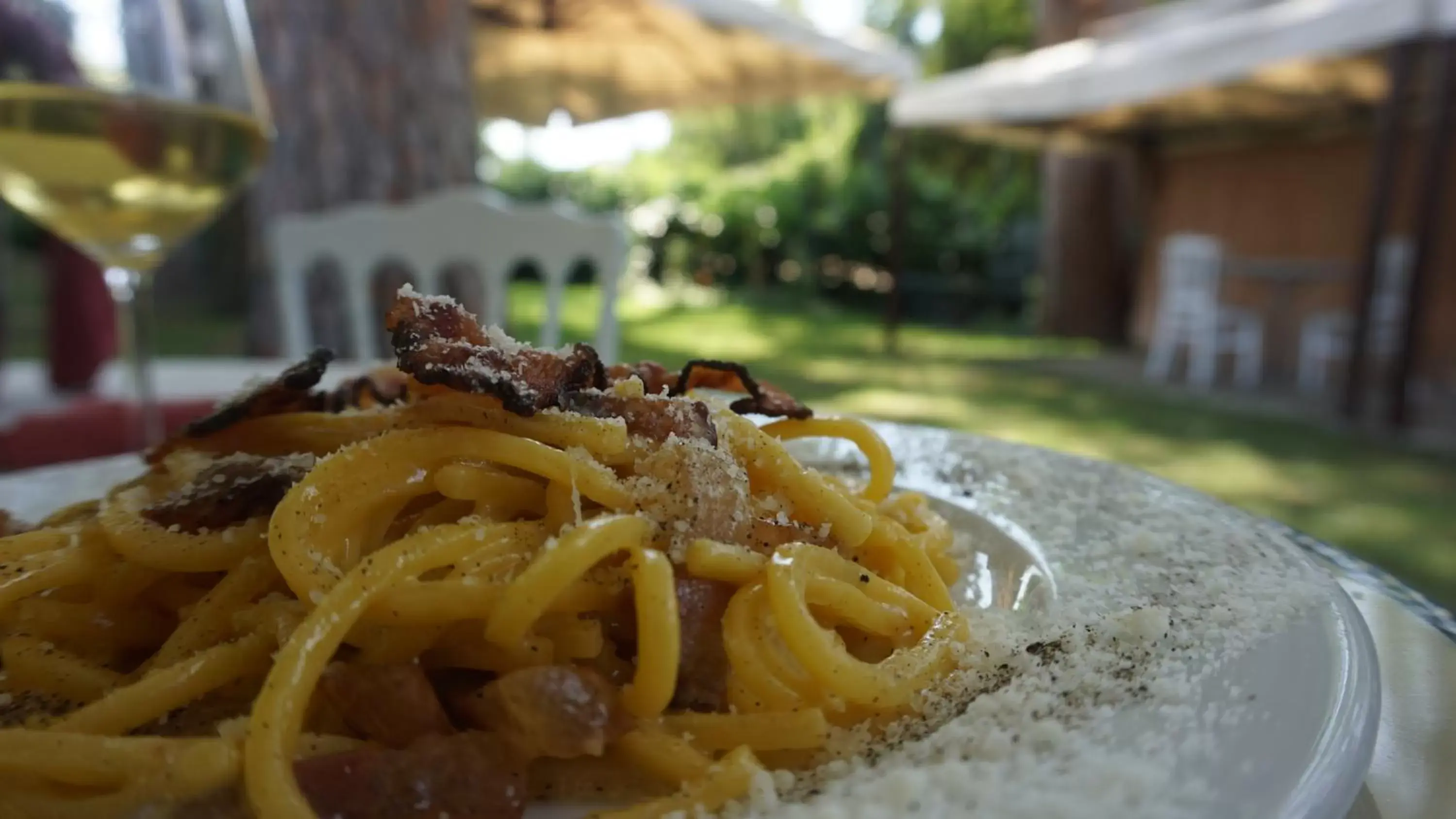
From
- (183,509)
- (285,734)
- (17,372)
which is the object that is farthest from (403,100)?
(285,734)

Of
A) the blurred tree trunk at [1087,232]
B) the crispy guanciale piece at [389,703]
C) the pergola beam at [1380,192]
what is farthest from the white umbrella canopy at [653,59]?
the crispy guanciale piece at [389,703]

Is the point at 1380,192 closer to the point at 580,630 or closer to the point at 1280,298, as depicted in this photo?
Answer: the point at 1280,298

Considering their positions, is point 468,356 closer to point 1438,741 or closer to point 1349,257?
point 1438,741

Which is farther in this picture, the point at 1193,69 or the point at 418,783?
the point at 1193,69

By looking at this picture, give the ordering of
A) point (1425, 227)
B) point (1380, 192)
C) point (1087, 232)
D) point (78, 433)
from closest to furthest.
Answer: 1. point (78, 433)
2. point (1425, 227)
3. point (1380, 192)
4. point (1087, 232)

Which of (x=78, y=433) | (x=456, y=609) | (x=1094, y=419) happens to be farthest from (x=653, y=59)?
(x=456, y=609)

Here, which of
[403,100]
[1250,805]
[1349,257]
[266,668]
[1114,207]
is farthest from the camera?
[1114,207]
